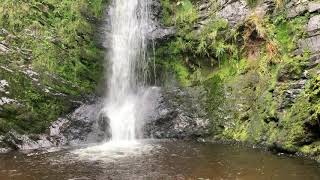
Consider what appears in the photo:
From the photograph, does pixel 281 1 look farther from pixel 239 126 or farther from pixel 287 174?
pixel 287 174

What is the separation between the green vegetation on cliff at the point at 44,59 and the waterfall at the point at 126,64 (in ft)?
2.11

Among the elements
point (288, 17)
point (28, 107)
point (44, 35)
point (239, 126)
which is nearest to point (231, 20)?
point (288, 17)

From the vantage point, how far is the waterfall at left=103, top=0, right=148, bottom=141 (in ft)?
41.5

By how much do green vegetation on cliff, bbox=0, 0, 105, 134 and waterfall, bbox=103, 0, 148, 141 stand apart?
0.64 meters

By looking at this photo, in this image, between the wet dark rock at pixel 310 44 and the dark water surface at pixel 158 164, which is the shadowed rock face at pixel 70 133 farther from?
the wet dark rock at pixel 310 44

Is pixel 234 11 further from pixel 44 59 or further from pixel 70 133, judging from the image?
pixel 70 133

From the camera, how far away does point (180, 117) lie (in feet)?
40.1

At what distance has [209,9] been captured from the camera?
1359 centimetres

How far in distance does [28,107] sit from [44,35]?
2.63 metres

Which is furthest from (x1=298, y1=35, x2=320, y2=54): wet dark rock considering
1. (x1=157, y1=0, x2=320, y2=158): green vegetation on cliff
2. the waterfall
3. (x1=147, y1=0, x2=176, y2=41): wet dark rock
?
the waterfall

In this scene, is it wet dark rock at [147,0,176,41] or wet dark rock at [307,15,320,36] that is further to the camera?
wet dark rock at [147,0,176,41]

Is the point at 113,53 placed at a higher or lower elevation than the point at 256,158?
higher

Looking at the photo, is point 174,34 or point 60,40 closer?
point 60,40

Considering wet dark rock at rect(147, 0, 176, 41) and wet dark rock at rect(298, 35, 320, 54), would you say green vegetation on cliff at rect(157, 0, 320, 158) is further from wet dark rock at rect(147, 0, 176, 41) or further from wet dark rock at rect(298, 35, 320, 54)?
wet dark rock at rect(147, 0, 176, 41)
